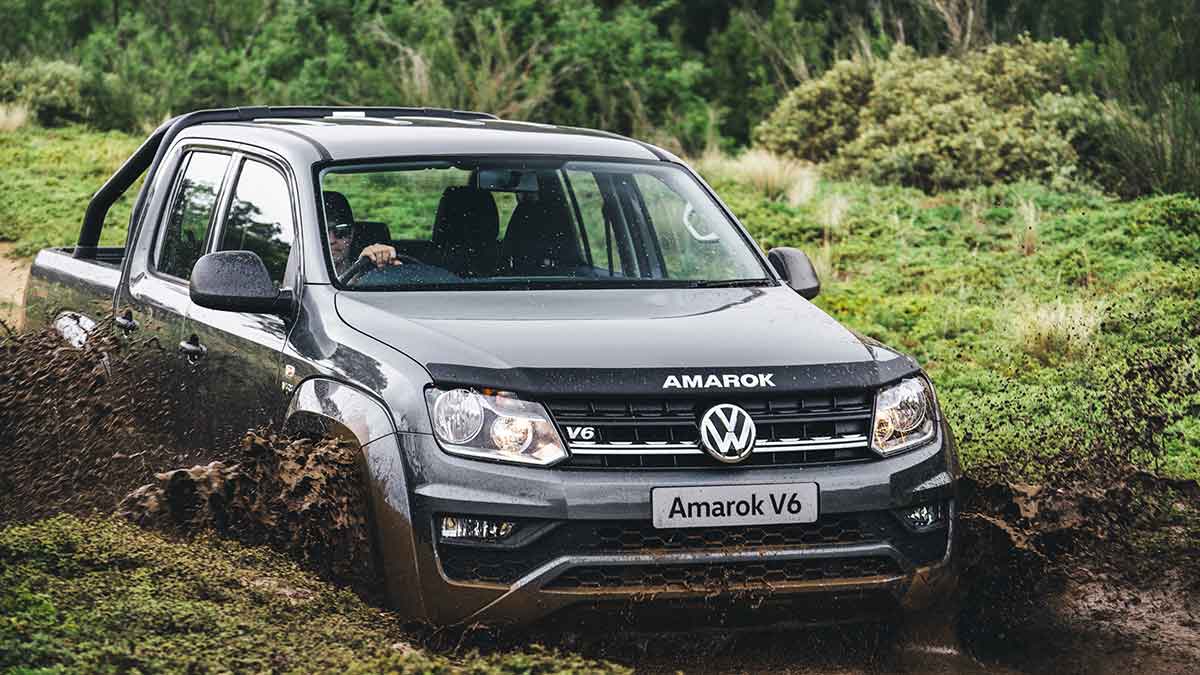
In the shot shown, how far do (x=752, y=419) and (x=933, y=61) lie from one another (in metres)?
15.3

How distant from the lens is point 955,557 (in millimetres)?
5051

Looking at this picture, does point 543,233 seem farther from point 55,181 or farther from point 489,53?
point 489,53

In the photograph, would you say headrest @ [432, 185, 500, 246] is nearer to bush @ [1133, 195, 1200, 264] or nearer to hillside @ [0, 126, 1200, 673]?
hillside @ [0, 126, 1200, 673]

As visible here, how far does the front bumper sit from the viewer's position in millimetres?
4520

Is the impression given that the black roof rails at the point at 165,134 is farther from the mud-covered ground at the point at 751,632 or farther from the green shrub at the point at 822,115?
the green shrub at the point at 822,115

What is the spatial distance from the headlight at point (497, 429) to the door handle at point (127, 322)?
8.18 ft

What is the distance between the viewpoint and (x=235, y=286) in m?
5.46

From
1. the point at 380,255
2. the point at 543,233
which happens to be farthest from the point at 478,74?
the point at 380,255

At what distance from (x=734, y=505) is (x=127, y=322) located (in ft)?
10.3

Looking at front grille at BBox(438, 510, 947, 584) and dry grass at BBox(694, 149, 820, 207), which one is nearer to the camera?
front grille at BBox(438, 510, 947, 584)

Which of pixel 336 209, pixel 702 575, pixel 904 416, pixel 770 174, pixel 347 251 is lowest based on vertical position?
pixel 770 174

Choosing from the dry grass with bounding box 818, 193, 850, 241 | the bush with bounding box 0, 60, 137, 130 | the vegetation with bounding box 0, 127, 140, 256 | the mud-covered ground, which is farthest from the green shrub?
the mud-covered ground

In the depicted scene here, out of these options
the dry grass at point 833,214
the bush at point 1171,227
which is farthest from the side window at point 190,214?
the dry grass at point 833,214

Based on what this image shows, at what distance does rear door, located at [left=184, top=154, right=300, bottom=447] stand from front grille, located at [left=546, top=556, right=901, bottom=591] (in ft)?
4.42
